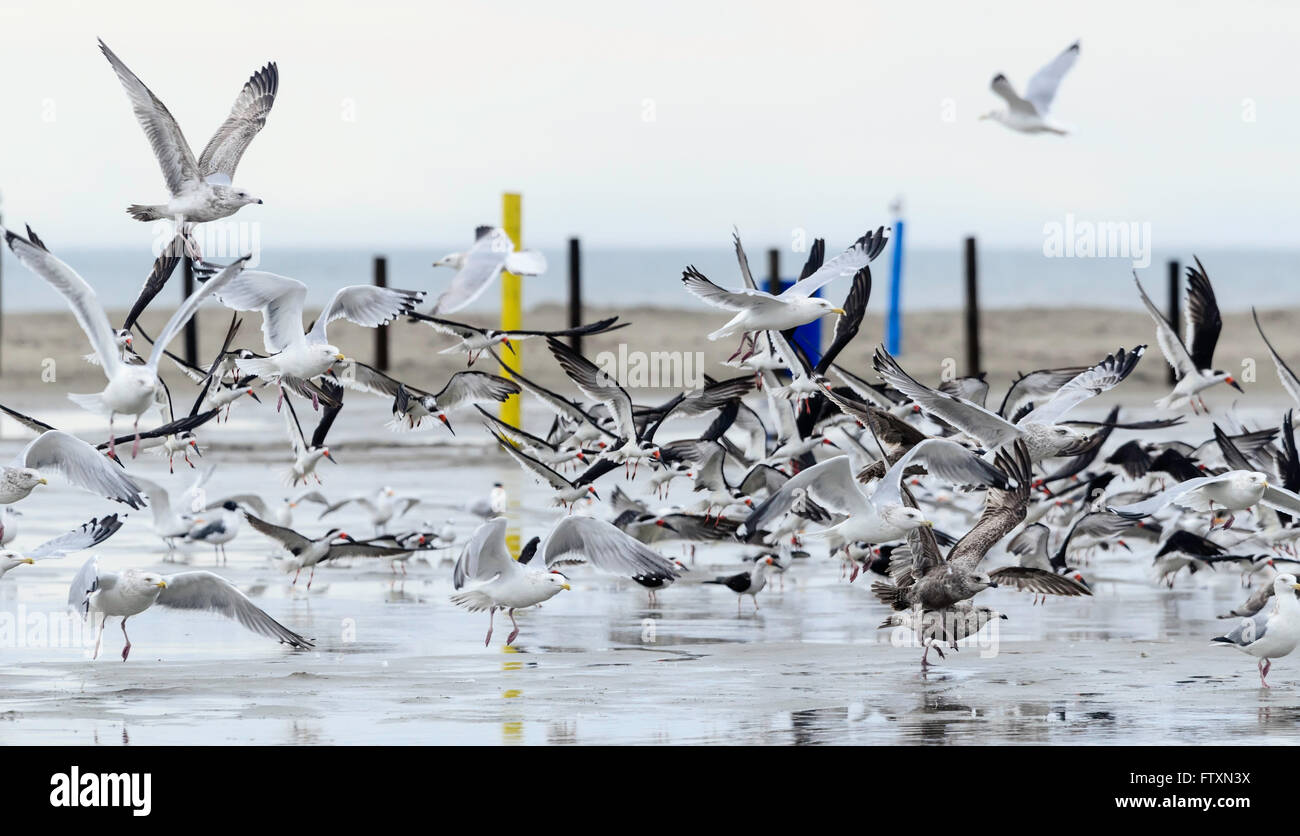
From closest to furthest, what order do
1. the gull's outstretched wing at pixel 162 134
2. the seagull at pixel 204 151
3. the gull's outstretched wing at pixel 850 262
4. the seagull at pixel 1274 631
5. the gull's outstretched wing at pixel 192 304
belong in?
1. the seagull at pixel 1274 631
2. the gull's outstretched wing at pixel 192 304
3. the gull's outstretched wing at pixel 162 134
4. the seagull at pixel 204 151
5. the gull's outstretched wing at pixel 850 262

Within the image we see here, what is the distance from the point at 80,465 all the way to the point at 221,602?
4.46 ft

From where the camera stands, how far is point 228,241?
13.6 metres

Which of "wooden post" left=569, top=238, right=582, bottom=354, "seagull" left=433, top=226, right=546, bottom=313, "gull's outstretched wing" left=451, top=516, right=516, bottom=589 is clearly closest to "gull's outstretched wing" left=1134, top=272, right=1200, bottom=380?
"seagull" left=433, top=226, right=546, bottom=313

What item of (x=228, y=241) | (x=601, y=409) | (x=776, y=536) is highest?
(x=228, y=241)

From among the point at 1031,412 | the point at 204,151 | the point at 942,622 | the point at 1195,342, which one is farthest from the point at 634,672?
the point at 1195,342

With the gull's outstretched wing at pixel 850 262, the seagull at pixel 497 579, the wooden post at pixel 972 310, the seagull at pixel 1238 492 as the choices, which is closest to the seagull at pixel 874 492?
the seagull at pixel 1238 492

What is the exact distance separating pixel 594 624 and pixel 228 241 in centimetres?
454

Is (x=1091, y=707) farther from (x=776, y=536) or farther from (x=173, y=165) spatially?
(x=173, y=165)

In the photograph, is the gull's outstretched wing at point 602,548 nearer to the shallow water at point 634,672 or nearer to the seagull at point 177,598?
the shallow water at point 634,672

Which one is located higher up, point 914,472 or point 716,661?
point 914,472

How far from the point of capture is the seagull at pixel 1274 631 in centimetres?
907

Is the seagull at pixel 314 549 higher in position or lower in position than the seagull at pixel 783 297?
lower

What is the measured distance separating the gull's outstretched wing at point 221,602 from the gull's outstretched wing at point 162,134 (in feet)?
11.6
